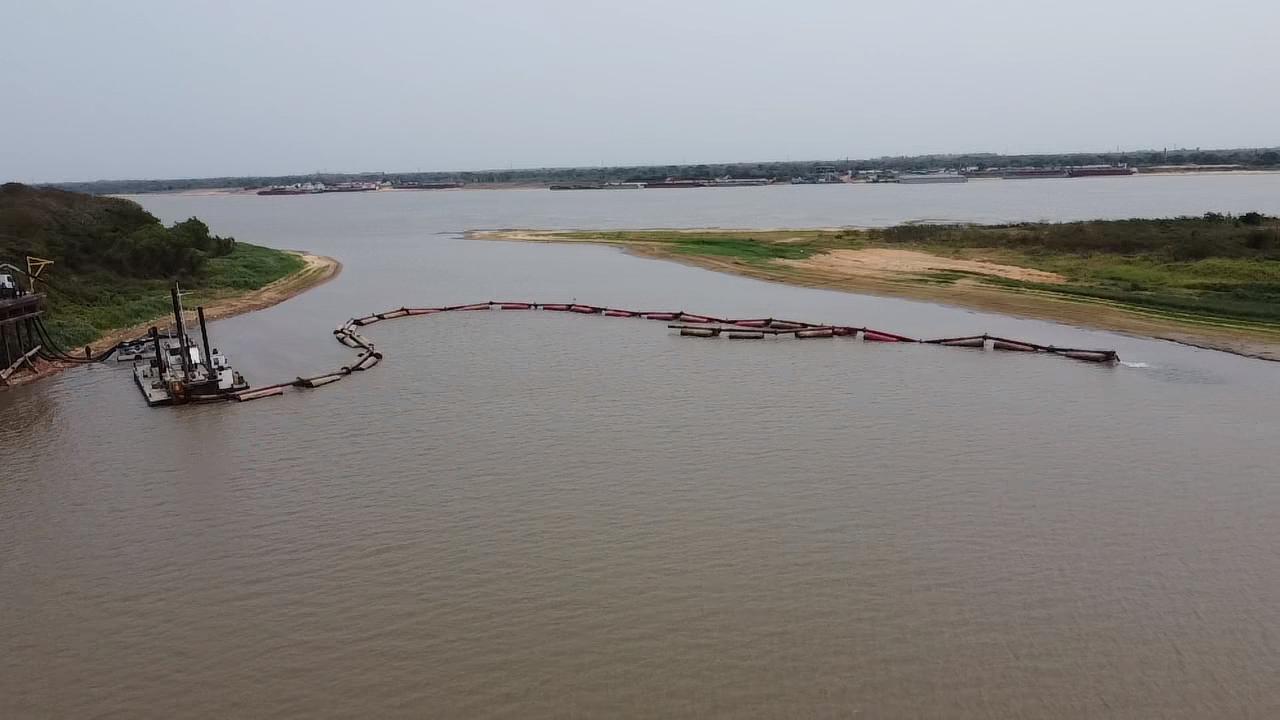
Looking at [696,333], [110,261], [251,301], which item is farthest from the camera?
[110,261]

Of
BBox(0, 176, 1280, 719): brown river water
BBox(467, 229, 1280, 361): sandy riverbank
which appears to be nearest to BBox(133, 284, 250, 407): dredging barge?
BBox(0, 176, 1280, 719): brown river water

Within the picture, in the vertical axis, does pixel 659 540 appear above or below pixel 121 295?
below

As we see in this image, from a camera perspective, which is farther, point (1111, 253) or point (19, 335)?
point (1111, 253)

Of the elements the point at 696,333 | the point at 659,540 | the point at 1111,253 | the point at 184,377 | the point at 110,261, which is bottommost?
the point at 659,540

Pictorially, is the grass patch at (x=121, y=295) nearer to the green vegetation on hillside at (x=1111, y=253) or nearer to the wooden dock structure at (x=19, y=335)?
the wooden dock structure at (x=19, y=335)

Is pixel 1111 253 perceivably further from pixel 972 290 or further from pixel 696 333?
pixel 696 333

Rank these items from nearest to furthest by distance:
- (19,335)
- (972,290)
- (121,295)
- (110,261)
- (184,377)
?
1. (184,377)
2. (19,335)
3. (121,295)
4. (972,290)
5. (110,261)

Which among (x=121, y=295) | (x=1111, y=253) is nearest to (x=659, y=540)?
(x=121, y=295)

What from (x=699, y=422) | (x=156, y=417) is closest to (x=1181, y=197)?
(x=699, y=422)
